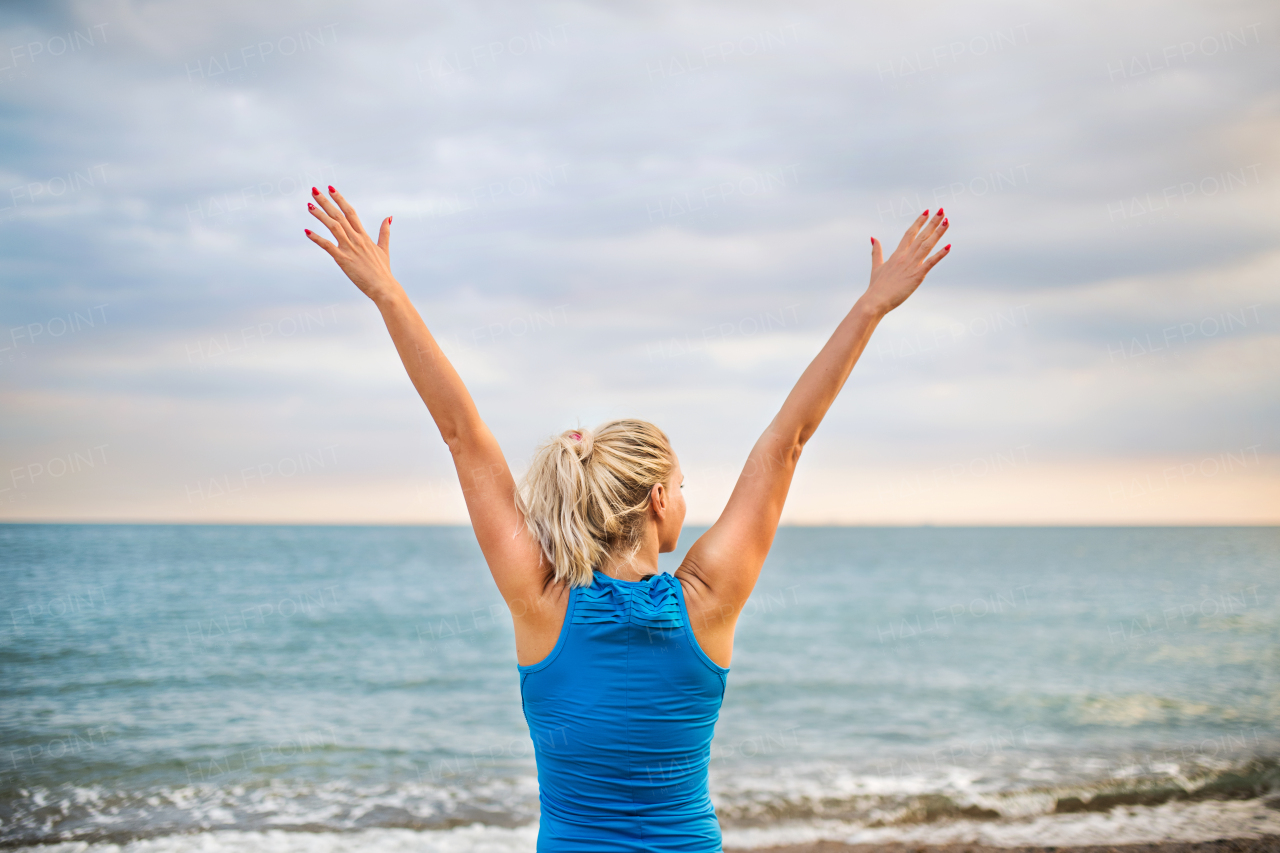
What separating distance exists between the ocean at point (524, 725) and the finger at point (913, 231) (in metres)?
6.47

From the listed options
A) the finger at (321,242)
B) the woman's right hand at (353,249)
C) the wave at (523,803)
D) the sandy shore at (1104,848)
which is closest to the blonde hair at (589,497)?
the woman's right hand at (353,249)

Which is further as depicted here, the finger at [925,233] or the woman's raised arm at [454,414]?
the finger at [925,233]

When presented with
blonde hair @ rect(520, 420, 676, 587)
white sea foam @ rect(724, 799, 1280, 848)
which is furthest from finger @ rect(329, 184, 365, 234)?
white sea foam @ rect(724, 799, 1280, 848)

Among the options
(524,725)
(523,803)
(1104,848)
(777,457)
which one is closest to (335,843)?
(523,803)

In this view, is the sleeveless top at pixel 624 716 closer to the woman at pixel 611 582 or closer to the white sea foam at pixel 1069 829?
the woman at pixel 611 582

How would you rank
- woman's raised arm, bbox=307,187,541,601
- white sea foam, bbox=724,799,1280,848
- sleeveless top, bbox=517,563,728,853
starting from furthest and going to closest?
1. white sea foam, bbox=724,799,1280,848
2. woman's raised arm, bbox=307,187,541,601
3. sleeveless top, bbox=517,563,728,853

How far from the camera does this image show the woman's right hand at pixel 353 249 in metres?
1.98

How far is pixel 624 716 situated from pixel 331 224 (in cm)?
145

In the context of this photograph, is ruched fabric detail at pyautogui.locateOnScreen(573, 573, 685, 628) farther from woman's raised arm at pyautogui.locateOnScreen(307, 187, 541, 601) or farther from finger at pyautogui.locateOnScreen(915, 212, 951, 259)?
finger at pyautogui.locateOnScreen(915, 212, 951, 259)

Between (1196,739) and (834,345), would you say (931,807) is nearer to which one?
(1196,739)

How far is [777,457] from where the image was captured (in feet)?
6.44

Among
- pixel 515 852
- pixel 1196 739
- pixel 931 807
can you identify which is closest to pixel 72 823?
pixel 515 852

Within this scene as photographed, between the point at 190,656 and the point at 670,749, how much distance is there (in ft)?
62.9

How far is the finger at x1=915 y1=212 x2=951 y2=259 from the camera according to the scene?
224 centimetres
